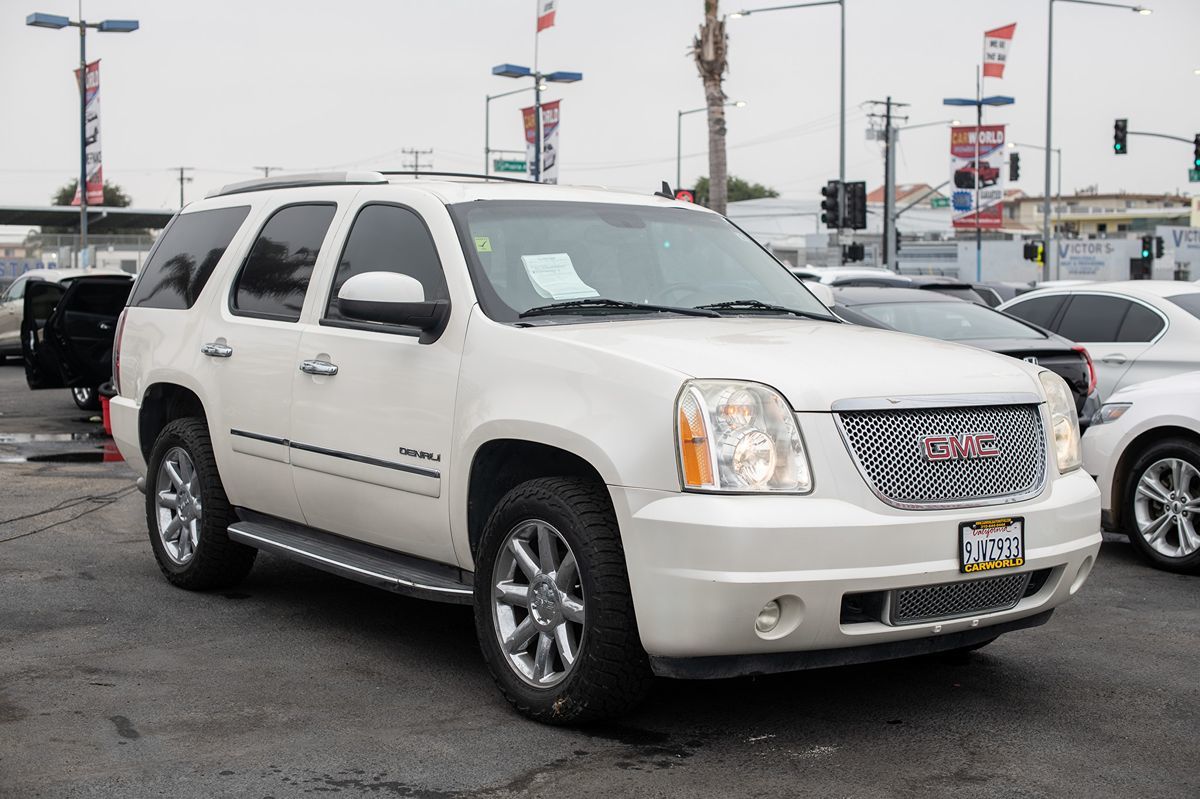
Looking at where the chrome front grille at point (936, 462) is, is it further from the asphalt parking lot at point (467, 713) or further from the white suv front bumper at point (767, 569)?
the asphalt parking lot at point (467, 713)

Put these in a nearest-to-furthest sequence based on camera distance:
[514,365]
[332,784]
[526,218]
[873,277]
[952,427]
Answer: [332,784], [952,427], [514,365], [526,218], [873,277]

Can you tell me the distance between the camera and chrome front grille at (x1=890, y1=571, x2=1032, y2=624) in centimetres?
475

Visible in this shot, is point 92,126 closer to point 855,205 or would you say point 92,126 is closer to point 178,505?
point 855,205

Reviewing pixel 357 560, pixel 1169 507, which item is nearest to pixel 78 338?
pixel 357 560

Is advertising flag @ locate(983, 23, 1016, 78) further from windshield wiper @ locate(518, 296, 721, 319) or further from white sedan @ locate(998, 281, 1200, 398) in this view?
windshield wiper @ locate(518, 296, 721, 319)

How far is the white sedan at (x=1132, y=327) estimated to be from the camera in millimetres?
11508

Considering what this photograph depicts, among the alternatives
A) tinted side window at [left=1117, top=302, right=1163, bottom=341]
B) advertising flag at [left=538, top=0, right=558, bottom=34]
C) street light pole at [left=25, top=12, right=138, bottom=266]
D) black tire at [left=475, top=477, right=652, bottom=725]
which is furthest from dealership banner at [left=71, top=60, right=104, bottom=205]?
black tire at [left=475, top=477, right=652, bottom=725]

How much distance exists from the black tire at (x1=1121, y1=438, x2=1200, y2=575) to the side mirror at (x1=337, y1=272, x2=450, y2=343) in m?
4.57

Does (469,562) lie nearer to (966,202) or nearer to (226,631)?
(226,631)

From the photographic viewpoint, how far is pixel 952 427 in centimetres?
488

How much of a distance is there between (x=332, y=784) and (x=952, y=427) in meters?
2.26

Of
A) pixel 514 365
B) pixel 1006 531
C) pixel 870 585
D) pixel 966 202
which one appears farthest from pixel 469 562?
pixel 966 202

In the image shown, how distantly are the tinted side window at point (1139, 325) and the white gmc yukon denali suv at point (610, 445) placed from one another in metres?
6.20

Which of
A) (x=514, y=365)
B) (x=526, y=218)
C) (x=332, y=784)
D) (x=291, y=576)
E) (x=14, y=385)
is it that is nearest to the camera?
(x=332, y=784)
